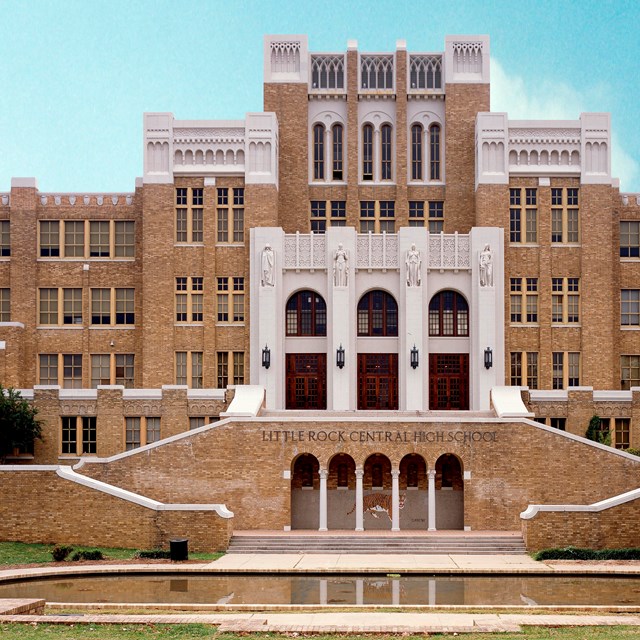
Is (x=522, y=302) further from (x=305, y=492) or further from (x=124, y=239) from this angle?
(x=124, y=239)

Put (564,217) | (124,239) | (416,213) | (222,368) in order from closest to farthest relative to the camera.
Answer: (222,368)
(564,217)
(124,239)
(416,213)

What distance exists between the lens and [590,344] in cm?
5481

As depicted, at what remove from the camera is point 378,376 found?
53.2m

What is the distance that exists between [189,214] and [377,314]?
1087 centimetres

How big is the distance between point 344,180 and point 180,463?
2146cm

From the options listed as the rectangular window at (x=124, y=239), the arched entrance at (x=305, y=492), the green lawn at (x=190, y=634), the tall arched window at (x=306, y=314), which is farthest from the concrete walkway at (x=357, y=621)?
the rectangular window at (x=124, y=239)

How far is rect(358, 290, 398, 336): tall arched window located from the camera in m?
53.2

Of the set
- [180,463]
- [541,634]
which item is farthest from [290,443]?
[541,634]

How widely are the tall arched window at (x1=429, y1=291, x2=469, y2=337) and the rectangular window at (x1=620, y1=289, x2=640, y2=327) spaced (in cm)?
899

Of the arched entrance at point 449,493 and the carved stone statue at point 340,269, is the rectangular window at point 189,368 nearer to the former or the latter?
the carved stone statue at point 340,269

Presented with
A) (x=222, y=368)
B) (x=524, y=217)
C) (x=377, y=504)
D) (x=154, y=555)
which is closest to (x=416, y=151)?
(x=524, y=217)

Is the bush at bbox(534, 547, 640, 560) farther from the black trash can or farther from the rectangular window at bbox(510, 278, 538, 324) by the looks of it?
the rectangular window at bbox(510, 278, 538, 324)

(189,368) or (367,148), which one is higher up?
(367,148)

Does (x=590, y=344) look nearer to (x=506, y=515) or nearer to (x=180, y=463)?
(x=506, y=515)
